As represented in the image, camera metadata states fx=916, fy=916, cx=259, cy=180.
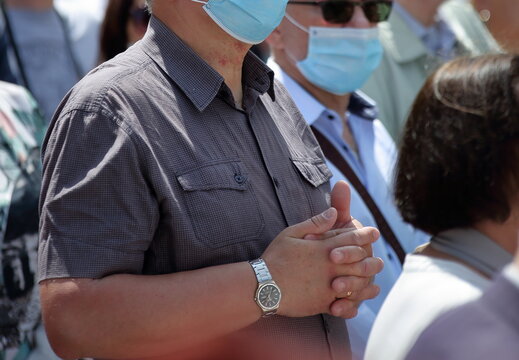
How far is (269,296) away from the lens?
2.10 meters

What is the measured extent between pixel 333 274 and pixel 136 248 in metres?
0.48

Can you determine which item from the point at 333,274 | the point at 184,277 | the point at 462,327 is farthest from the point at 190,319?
the point at 462,327

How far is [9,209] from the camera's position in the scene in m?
2.69

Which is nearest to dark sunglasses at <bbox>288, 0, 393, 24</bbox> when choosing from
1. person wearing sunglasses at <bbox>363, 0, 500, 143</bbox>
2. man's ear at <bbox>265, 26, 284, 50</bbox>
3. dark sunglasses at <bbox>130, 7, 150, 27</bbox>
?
man's ear at <bbox>265, 26, 284, 50</bbox>

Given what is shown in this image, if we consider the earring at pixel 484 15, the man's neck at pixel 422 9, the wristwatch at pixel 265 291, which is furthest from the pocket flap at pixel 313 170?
the earring at pixel 484 15

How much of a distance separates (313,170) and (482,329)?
1.17 m

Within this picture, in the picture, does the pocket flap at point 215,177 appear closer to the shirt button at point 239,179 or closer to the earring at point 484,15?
the shirt button at point 239,179

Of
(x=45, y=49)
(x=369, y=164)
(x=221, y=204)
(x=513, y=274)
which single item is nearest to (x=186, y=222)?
(x=221, y=204)

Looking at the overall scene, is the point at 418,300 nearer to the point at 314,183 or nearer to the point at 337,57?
the point at 314,183

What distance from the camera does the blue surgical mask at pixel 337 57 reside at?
3547 millimetres

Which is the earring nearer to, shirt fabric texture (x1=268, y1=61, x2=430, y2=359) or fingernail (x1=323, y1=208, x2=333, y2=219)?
shirt fabric texture (x1=268, y1=61, x2=430, y2=359)

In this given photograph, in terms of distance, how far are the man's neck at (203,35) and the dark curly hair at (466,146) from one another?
0.59 m

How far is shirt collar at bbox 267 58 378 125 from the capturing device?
3.44 m

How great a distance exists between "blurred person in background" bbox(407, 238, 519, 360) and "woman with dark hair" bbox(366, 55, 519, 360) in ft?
0.67
